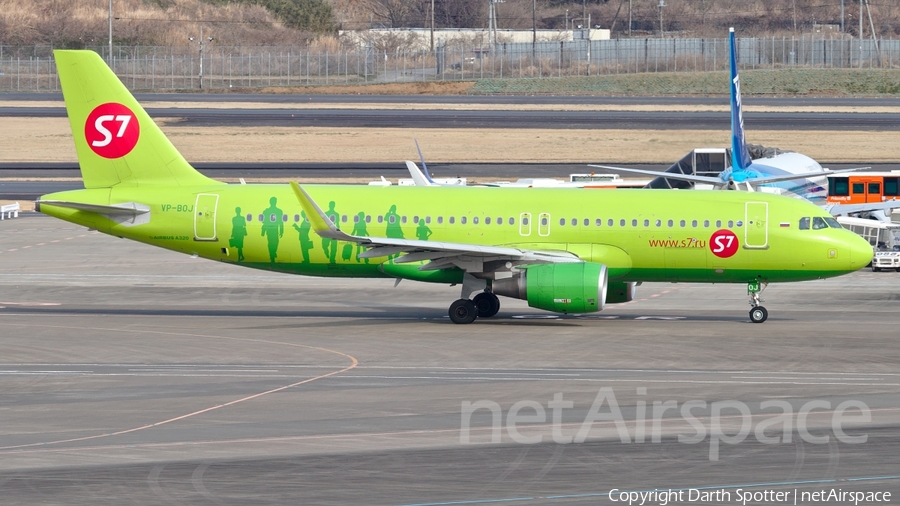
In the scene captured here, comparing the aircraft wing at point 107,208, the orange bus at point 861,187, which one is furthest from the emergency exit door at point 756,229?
the orange bus at point 861,187

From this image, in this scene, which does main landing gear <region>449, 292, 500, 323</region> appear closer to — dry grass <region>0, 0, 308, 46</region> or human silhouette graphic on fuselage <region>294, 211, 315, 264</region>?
human silhouette graphic on fuselage <region>294, 211, 315, 264</region>

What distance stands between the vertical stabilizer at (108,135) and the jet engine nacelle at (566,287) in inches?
424

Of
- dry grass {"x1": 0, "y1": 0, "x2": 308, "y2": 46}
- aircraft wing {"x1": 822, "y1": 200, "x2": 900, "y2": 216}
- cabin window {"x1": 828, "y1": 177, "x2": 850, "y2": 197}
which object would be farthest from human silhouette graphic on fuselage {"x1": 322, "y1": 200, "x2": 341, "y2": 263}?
dry grass {"x1": 0, "y1": 0, "x2": 308, "y2": 46}

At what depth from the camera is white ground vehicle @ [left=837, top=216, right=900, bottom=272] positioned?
142ft

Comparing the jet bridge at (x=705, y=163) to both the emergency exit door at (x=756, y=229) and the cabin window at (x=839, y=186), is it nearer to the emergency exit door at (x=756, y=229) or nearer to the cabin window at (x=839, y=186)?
the cabin window at (x=839, y=186)

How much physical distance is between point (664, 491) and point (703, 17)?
15753 centimetres

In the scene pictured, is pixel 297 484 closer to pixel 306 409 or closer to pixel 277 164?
pixel 306 409

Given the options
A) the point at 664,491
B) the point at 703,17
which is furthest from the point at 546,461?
the point at 703,17

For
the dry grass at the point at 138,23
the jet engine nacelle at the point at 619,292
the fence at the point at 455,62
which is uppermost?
the dry grass at the point at 138,23

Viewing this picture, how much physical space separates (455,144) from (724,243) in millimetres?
49173

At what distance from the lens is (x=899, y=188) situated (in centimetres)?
5466

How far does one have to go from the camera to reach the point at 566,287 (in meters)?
29.5
